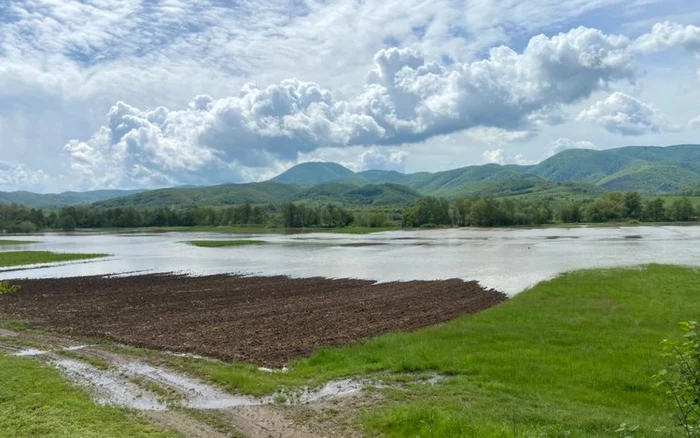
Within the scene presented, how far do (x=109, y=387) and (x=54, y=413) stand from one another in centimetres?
307

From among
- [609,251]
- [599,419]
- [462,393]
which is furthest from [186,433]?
[609,251]

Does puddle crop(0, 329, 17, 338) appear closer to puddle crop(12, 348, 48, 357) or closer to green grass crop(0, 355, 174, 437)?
puddle crop(12, 348, 48, 357)

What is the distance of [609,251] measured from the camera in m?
71.9

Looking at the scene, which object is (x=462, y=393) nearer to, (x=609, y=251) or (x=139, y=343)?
(x=139, y=343)

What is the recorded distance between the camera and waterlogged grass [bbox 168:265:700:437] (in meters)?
11.2

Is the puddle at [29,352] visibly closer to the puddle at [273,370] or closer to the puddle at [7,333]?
the puddle at [7,333]

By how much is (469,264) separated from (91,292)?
39.9 m

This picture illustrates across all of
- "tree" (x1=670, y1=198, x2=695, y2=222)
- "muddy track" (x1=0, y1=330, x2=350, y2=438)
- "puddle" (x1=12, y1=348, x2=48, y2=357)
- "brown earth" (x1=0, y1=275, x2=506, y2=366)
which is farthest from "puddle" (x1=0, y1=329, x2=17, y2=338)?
"tree" (x1=670, y1=198, x2=695, y2=222)

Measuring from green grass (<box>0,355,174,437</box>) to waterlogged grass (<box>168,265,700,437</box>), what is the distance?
3.71 m

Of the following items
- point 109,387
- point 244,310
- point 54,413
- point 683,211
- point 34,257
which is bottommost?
point 244,310

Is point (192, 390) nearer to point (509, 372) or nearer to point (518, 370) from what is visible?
point (509, 372)

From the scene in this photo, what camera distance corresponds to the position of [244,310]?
30297mm

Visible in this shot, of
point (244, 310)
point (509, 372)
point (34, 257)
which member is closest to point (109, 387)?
point (509, 372)

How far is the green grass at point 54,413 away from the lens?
10594mm
